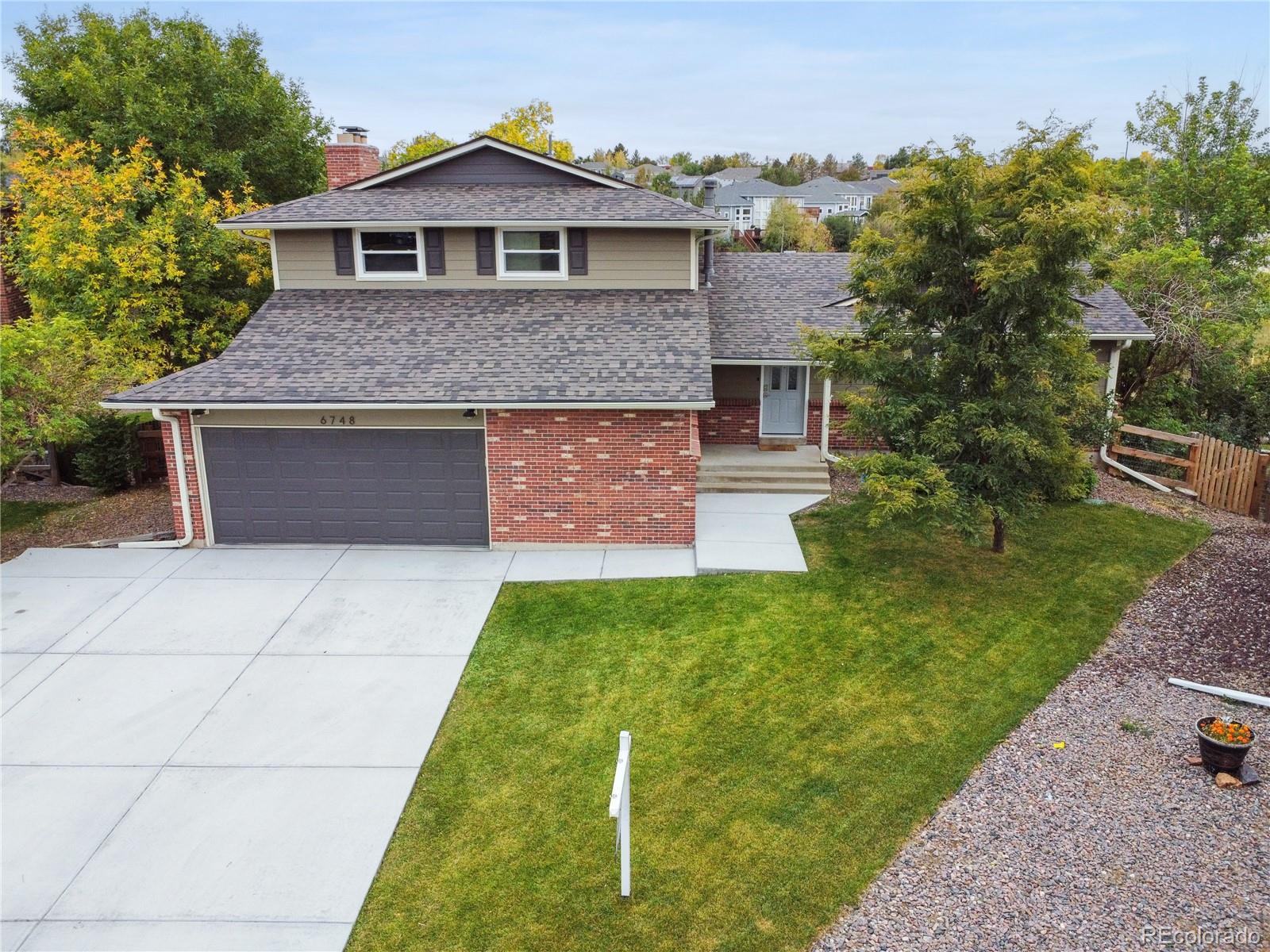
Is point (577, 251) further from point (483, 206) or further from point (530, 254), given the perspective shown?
point (483, 206)

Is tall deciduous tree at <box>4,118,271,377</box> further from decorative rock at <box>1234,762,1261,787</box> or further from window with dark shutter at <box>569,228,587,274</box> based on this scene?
decorative rock at <box>1234,762,1261,787</box>

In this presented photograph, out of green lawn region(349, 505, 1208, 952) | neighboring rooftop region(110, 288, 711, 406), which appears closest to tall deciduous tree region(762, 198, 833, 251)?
neighboring rooftop region(110, 288, 711, 406)

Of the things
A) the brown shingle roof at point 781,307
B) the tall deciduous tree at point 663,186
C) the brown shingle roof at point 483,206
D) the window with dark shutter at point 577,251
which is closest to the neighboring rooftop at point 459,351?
the window with dark shutter at point 577,251

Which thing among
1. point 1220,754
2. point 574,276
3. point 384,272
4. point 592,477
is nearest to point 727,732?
point 1220,754

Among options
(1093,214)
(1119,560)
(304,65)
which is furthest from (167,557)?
(304,65)

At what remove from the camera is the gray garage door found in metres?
13.4

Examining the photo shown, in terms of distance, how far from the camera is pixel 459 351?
1382 cm

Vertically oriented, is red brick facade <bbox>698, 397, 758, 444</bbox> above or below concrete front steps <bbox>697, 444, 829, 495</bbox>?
above

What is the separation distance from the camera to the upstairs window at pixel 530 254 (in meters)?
15.3

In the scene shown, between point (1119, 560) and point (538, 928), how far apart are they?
1053 cm

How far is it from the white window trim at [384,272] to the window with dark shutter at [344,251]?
0.08 m

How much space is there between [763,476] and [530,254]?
596 cm

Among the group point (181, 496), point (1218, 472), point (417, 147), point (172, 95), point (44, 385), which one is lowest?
point (1218, 472)

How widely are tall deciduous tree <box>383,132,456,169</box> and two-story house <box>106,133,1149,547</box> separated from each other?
18294mm
